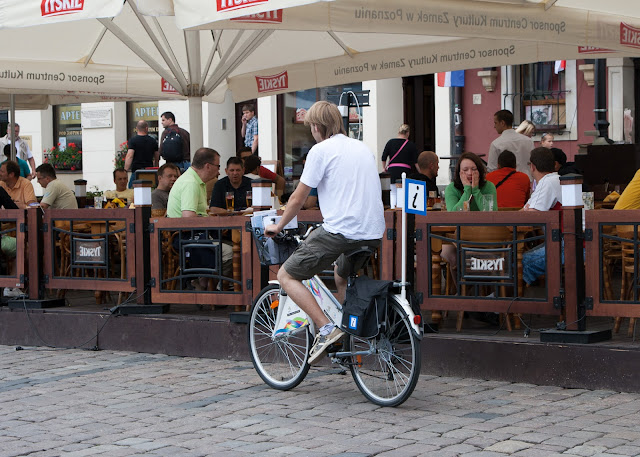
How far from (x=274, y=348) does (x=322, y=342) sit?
1.94 ft

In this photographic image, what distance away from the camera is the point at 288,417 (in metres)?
6.95

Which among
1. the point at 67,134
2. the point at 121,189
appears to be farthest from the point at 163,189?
the point at 67,134

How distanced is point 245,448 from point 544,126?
15.0 meters

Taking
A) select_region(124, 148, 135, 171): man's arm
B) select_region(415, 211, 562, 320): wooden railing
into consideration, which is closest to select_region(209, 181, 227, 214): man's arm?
select_region(415, 211, 562, 320): wooden railing

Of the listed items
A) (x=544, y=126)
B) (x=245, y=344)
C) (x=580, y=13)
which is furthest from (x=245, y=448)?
(x=544, y=126)

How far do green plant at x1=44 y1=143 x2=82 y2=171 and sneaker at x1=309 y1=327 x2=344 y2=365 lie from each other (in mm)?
20005

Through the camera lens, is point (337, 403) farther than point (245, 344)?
No

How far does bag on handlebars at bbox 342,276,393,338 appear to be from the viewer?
23.4ft

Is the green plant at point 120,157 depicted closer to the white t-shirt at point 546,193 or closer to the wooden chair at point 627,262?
the white t-shirt at point 546,193

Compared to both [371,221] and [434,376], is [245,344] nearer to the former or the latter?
[434,376]

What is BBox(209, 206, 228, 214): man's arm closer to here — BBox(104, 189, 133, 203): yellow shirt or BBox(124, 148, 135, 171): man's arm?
BBox(104, 189, 133, 203): yellow shirt

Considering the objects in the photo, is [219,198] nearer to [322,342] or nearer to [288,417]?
[322,342]

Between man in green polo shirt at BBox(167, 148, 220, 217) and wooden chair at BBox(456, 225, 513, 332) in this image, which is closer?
wooden chair at BBox(456, 225, 513, 332)

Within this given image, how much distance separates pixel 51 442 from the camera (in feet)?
21.1
